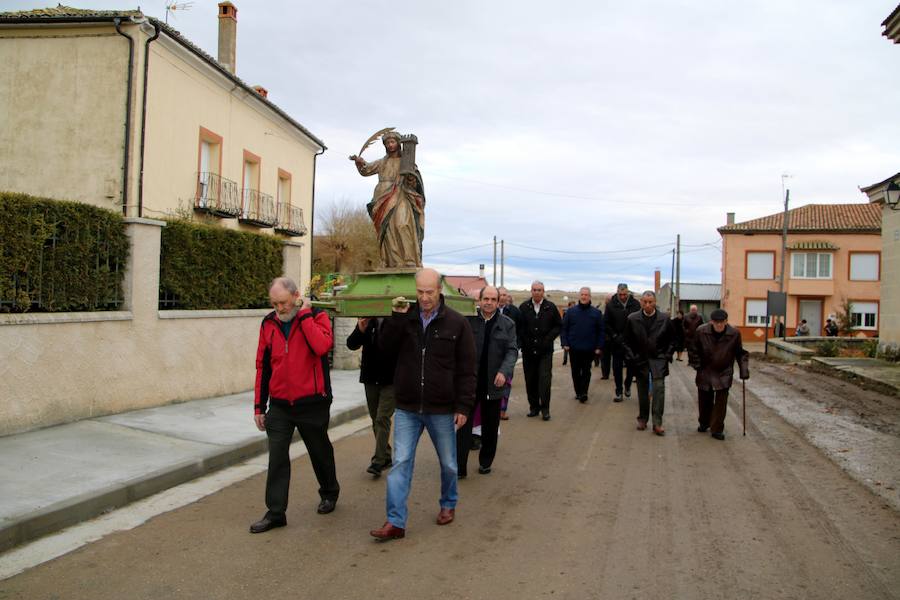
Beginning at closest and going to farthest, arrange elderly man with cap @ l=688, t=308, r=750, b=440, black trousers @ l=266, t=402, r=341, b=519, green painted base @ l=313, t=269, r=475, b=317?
1. black trousers @ l=266, t=402, r=341, b=519
2. green painted base @ l=313, t=269, r=475, b=317
3. elderly man with cap @ l=688, t=308, r=750, b=440

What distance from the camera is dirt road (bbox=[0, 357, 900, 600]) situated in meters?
4.18

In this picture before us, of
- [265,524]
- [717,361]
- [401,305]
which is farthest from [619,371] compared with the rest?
[265,524]

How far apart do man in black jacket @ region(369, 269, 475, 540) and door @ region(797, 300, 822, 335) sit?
154ft

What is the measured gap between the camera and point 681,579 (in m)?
4.34

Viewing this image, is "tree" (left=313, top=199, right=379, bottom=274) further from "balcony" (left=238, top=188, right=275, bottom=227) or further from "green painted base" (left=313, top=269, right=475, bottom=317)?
"green painted base" (left=313, top=269, right=475, bottom=317)

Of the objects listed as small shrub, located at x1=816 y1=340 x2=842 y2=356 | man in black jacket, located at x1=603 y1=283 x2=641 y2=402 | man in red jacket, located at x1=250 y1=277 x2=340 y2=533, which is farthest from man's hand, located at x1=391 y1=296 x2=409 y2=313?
small shrub, located at x1=816 y1=340 x2=842 y2=356

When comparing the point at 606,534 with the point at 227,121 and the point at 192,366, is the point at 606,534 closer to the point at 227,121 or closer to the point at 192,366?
the point at 192,366

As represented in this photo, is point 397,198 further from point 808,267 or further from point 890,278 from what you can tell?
point 808,267

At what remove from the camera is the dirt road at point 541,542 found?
4.18 meters

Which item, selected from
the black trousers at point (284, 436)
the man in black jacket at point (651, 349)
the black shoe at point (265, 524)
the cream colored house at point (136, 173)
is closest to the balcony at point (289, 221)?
the cream colored house at point (136, 173)

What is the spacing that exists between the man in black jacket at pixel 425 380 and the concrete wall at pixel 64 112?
42.5 ft

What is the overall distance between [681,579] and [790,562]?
2.79ft

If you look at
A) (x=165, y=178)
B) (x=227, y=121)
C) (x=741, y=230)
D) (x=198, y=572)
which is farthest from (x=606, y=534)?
(x=741, y=230)

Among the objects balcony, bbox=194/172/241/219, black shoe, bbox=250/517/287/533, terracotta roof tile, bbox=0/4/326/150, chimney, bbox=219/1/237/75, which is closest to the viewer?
black shoe, bbox=250/517/287/533
